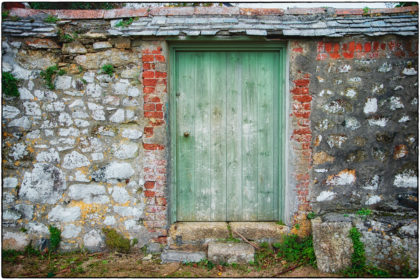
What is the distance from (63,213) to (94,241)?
0.50 m

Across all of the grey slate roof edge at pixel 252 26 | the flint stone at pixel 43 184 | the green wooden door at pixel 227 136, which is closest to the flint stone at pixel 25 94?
the grey slate roof edge at pixel 252 26

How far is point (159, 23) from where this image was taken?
312 centimetres

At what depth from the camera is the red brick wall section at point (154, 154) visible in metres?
3.18

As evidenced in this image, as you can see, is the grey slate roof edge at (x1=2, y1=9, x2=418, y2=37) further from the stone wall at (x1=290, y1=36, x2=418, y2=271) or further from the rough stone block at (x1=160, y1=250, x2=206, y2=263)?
the rough stone block at (x1=160, y1=250, x2=206, y2=263)

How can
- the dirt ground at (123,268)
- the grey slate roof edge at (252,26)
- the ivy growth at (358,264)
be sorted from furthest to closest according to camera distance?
the grey slate roof edge at (252,26) < the dirt ground at (123,268) < the ivy growth at (358,264)

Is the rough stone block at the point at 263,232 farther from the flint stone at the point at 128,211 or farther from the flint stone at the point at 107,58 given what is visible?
the flint stone at the point at 107,58

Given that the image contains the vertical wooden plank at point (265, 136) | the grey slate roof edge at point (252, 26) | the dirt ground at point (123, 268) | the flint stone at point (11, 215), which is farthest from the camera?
the vertical wooden plank at point (265, 136)

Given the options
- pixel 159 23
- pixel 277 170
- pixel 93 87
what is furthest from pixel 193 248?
pixel 159 23

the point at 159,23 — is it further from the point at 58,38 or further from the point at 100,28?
the point at 58,38

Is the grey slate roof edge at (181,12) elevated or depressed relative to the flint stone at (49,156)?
elevated

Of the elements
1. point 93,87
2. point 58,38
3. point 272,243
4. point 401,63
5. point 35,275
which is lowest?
point 35,275

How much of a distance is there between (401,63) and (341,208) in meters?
1.78

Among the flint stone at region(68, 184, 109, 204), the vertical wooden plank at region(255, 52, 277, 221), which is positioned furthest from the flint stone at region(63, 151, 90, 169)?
the vertical wooden plank at region(255, 52, 277, 221)

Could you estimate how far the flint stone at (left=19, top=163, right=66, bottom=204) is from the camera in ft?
10.7
